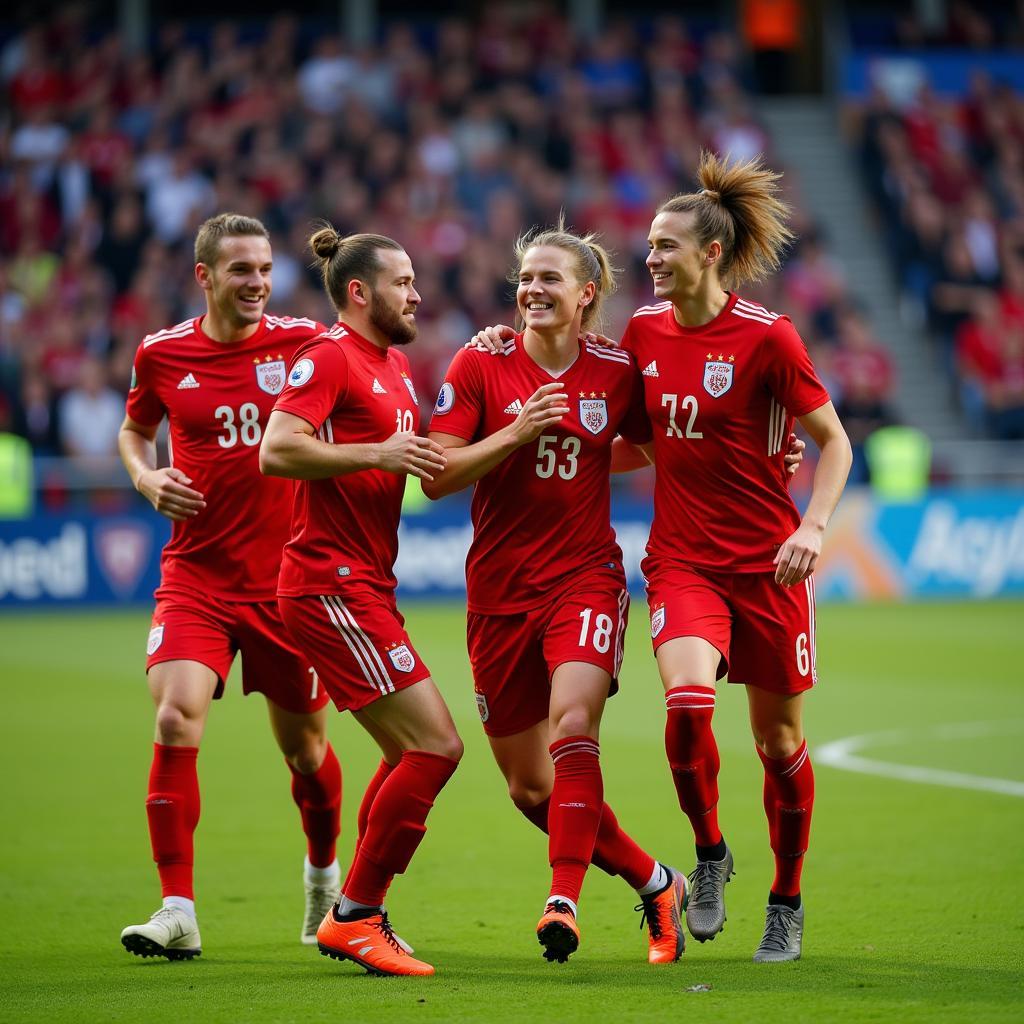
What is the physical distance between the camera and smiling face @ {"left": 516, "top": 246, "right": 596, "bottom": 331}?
590cm

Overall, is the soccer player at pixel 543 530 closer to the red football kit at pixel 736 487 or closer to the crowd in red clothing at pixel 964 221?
the red football kit at pixel 736 487

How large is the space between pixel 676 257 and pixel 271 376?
1.58m

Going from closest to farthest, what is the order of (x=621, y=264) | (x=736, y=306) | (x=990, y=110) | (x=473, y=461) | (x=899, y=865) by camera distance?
(x=473, y=461)
(x=736, y=306)
(x=899, y=865)
(x=621, y=264)
(x=990, y=110)

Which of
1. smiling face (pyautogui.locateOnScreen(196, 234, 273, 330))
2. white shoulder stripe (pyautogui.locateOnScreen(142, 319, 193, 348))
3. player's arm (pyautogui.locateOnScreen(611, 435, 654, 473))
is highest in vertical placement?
smiling face (pyautogui.locateOnScreen(196, 234, 273, 330))

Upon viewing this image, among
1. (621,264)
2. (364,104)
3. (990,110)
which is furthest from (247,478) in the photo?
(990,110)

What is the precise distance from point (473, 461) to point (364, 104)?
1916 cm

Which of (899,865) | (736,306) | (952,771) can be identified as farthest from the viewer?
(952,771)

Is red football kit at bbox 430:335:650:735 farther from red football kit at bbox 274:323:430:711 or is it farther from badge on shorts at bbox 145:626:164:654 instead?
badge on shorts at bbox 145:626:164:654

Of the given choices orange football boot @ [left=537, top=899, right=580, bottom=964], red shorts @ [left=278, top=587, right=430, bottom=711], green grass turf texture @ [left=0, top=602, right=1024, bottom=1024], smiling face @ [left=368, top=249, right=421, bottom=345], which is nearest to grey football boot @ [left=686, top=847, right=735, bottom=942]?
green grass turf texture @ [left=0, top=602, right=1024, bottom=1024]

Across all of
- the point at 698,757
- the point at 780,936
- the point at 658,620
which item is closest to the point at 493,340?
the point at 658,620

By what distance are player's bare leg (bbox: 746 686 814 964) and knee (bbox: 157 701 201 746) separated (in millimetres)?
1910

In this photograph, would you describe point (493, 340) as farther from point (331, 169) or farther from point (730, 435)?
point (331, 169)

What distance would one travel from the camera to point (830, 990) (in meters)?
→ 5.15

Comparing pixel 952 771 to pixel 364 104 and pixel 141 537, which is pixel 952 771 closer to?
pixel 141 537
